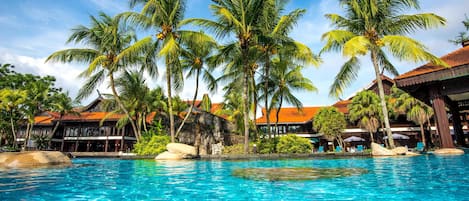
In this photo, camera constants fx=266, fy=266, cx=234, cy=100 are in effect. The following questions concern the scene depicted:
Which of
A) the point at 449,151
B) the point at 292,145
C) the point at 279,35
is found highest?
the point at 279,35

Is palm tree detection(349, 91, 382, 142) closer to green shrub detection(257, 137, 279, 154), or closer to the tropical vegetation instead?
the tropical vegetation

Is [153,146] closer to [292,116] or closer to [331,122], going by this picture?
[331,122]

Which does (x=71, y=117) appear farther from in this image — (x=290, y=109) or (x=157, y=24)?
(x=290, y=109)

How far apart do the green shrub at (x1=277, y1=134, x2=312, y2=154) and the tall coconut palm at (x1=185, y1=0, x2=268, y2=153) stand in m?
2.38

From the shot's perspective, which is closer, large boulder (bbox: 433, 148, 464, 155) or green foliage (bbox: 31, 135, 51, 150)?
large boulder (bbox: 433, 148, 464, 155)

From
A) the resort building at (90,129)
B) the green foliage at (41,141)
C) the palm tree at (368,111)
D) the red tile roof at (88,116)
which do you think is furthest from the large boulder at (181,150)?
the green foliage at (41,141)

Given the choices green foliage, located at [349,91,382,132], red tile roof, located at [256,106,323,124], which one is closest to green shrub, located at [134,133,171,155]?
red tile roof, located at [256,106,323,124]

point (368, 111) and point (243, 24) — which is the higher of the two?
point (243, 24)

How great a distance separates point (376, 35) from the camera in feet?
40.8

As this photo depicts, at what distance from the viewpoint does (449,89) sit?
9.52 meters

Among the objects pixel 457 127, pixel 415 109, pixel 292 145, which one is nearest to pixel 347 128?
pixel 415 109

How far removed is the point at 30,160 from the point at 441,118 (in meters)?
14.5

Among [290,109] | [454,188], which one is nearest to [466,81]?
[454,188]

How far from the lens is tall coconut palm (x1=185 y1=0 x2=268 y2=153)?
518 inches
